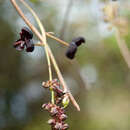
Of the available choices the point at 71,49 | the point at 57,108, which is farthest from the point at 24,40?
the point at 57,108

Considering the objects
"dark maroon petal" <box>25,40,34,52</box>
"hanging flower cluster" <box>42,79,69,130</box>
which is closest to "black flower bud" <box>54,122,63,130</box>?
"hanging flower cluster" <box>42,79,69,130</box>

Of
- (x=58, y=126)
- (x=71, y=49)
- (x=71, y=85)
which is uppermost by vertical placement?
(x=71, y=85)

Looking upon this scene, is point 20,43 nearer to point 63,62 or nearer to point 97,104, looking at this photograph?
point 63,62

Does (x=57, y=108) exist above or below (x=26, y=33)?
below

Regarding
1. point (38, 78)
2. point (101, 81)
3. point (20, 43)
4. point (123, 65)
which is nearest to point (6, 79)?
point (38, 78)

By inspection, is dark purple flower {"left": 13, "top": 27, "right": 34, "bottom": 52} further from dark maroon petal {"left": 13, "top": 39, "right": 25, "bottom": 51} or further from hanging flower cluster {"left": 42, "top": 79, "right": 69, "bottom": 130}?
hanging flower cluster {"left": 42, "top": 79, "right": 69, "bottom": 130}

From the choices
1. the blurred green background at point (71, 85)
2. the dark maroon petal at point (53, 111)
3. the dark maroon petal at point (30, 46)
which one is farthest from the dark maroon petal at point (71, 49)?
the blurred green background at point (71, 85)

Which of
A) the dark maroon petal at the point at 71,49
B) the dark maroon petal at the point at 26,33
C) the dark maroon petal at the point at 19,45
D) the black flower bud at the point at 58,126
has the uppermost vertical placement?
the dark maroon petal at the point at 26,33

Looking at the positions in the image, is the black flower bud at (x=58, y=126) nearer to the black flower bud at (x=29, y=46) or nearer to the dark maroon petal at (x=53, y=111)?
the dark maroon petal at (x=53, y=111)

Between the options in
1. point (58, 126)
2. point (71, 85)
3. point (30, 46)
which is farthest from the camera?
point (71, 85)

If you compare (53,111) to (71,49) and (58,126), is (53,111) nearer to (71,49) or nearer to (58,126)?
(58,126)

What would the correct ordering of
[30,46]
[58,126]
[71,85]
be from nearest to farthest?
[58,126] < [30,46] < [71,85]
